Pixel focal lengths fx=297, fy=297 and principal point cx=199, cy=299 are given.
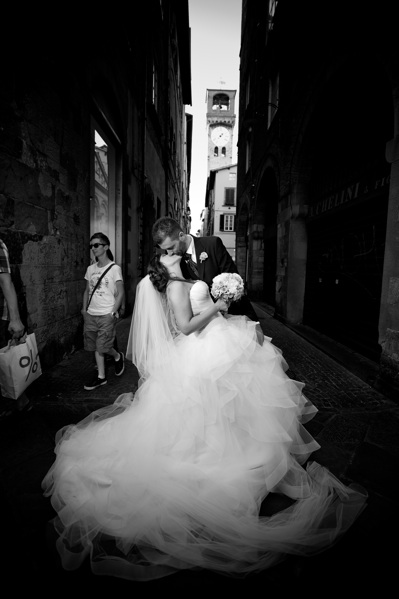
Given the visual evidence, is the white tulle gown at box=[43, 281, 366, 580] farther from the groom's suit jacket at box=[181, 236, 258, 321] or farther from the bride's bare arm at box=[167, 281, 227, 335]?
the groom's suit jacket at box=[181, 236, 258, 321]

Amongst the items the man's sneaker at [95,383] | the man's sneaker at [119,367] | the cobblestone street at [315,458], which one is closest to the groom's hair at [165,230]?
the cobblestone street at [315,458]

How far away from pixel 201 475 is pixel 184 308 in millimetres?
1095

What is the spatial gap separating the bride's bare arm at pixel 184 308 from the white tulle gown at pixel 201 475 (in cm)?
13

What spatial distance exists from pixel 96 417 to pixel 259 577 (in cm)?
185

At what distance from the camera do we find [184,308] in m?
2.09

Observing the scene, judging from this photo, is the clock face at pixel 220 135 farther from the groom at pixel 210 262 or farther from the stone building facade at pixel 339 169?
the groom at pixel 210 262

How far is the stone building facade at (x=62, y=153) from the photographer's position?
367 centimetres

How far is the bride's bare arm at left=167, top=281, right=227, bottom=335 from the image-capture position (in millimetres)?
2088

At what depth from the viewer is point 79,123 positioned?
17.0ft

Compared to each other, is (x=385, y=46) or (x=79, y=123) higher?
(x=385, y=46)

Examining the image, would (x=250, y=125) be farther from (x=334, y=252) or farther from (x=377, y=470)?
(x=377, y=470)

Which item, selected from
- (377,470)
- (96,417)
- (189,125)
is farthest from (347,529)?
(189,125)

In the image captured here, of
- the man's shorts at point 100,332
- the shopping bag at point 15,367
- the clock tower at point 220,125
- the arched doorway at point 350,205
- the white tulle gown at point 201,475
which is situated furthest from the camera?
the clock tower at point 220,125

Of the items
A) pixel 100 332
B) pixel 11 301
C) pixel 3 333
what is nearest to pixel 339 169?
pixel 100 332
